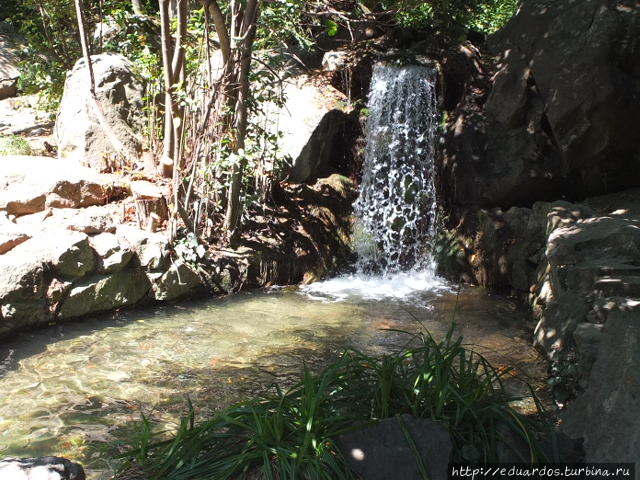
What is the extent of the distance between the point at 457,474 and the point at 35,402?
2.80 m

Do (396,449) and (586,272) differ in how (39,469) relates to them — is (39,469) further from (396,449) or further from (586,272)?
(586,272)

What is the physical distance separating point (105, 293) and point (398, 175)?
457 cm

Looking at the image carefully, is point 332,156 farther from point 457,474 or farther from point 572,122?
point 457,474

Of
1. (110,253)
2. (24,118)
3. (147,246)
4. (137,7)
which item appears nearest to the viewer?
(110,253)

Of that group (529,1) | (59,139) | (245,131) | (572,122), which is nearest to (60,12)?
(59,139)

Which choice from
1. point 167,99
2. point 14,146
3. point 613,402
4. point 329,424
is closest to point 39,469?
point 329,424

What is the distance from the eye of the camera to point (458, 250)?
7727 mm

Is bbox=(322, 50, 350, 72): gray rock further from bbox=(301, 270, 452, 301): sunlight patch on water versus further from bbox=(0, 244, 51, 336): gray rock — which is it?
bbox=(0, 244, 51, 336): gray rock

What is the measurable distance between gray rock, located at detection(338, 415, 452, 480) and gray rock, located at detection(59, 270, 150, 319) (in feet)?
12.0

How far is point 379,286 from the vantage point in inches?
289

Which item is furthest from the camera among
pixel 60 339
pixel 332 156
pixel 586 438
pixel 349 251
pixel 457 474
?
pixel 332 156

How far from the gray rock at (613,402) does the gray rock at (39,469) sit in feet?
7.44

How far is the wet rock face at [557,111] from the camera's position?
22.1 feet

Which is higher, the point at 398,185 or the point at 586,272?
the point at 398,185
